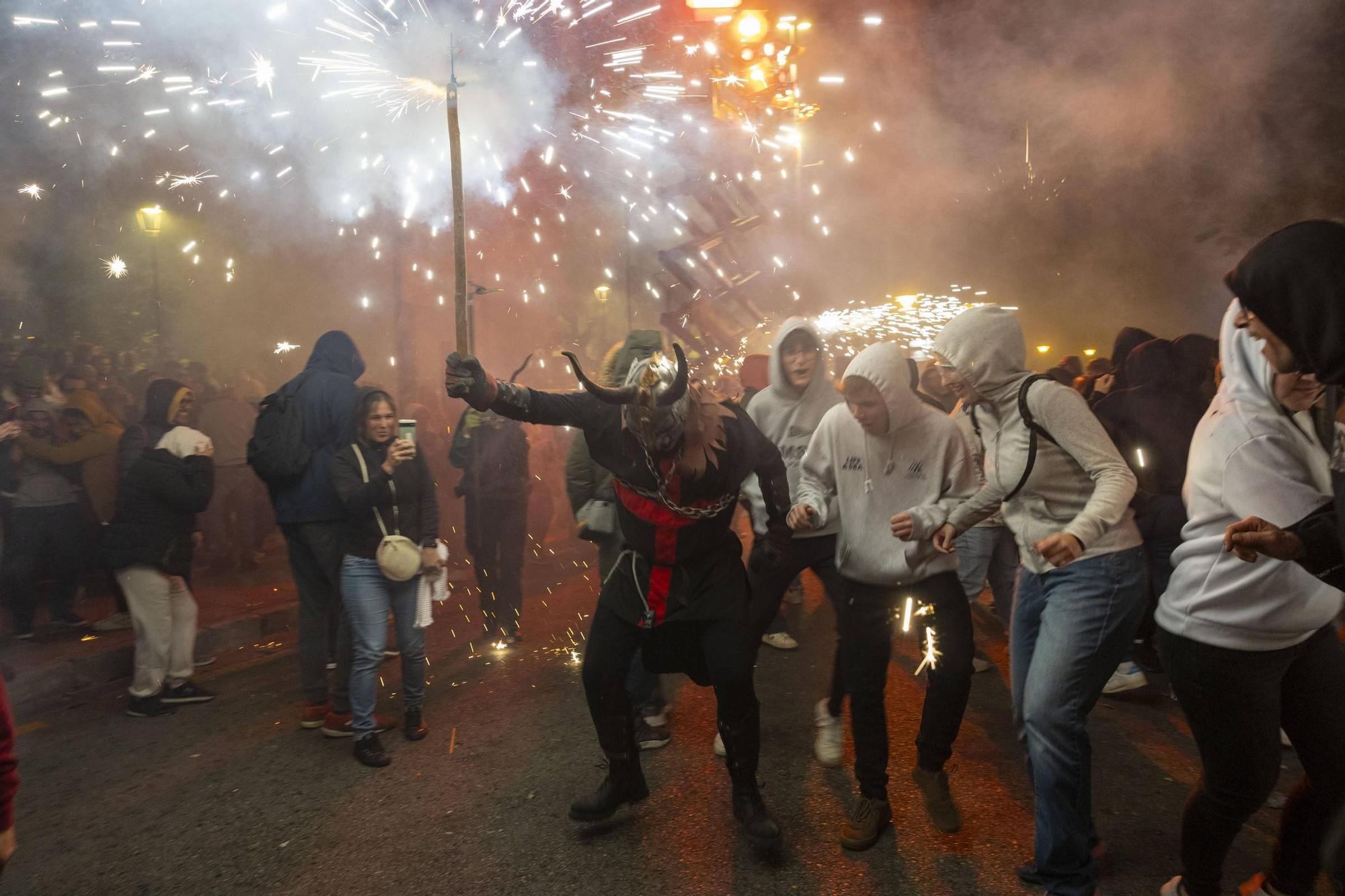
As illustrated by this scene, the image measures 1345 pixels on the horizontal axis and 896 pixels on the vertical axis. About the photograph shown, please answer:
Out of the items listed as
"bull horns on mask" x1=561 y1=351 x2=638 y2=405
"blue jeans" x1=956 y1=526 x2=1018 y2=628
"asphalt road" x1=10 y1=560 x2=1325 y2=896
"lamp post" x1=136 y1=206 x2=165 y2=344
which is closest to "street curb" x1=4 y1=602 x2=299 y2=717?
"asphalt road" x1=10 y1=560 x2=1325 y2=896

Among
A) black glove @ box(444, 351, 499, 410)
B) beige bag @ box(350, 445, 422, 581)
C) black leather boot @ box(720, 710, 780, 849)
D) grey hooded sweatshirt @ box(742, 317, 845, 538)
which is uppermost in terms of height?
black glove @ box(444, 351, 499, 410)

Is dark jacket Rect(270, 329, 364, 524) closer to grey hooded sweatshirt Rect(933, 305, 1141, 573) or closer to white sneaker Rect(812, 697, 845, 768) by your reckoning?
white sneaker Rect(812, 697, 845, 768)

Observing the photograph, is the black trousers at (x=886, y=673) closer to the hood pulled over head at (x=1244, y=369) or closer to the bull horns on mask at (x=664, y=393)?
the bull horns on mask at (x=664, y=393)

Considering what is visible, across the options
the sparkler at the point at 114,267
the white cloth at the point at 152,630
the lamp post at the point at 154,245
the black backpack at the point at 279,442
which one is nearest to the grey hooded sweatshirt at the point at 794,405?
the black backpack at the point at 279,442

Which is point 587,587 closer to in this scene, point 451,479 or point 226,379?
point 451,479

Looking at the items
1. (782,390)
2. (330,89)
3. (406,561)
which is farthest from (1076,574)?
(330,89)

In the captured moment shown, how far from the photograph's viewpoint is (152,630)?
15.8 feet

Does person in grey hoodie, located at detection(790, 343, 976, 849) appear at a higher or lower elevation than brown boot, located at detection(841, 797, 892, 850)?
higher

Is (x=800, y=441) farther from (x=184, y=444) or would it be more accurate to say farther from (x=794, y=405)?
(x=184, y=444)

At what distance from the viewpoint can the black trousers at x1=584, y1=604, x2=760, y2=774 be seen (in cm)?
316

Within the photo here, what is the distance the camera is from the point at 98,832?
341 centimetres

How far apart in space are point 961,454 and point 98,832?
3.99 metres

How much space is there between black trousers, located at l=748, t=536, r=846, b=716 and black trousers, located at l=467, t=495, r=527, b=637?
2703mm

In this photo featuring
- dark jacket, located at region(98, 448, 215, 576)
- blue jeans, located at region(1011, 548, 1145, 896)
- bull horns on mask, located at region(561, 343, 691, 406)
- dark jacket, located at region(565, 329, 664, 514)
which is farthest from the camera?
dark jacket, located at region(98, 448, 215, 576)
